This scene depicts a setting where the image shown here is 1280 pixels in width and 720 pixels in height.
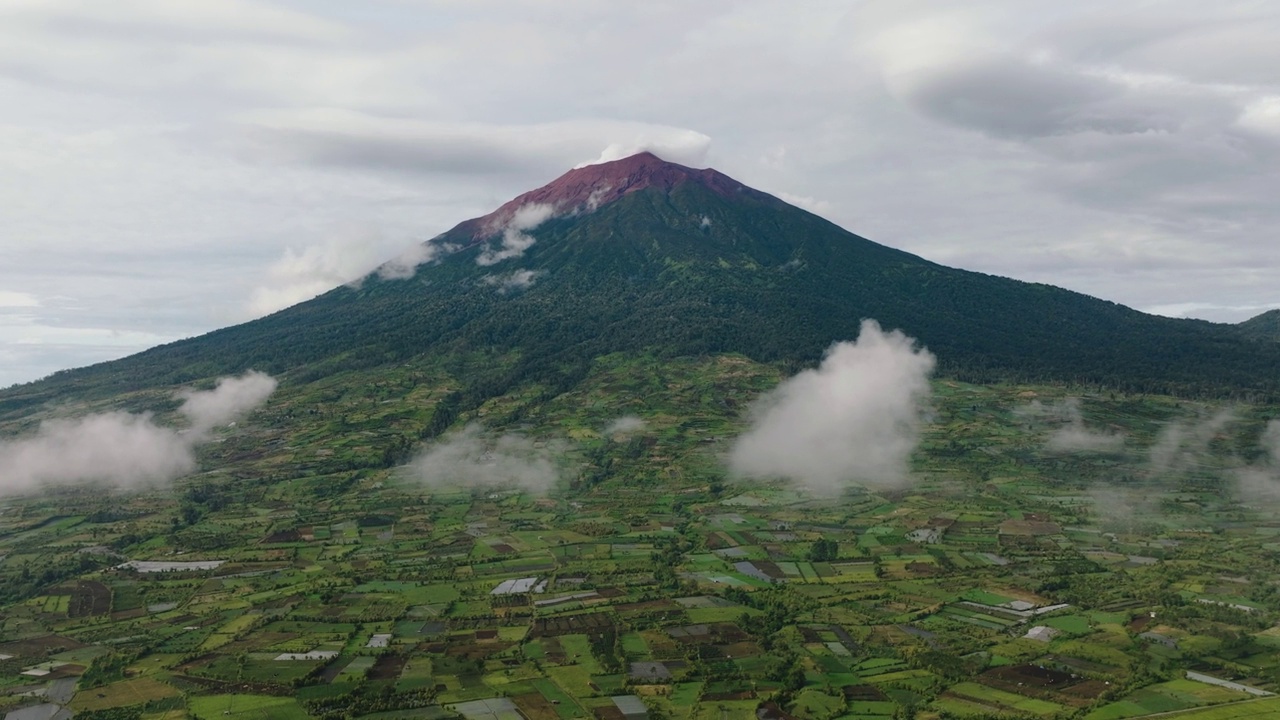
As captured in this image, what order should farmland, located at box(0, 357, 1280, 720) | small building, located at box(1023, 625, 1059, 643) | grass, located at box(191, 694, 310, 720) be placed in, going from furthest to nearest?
small building, located at box(1023, 625, 1059, 643) < farmland, located at box(0, 357, 1280, 720) < grass, located at box(191, 694, 310, 720)

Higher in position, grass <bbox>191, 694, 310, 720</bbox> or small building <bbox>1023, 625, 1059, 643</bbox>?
grass <bbox>191, 694, 310, 720</bbox>

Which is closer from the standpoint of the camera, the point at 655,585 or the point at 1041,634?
the point at 1041,634

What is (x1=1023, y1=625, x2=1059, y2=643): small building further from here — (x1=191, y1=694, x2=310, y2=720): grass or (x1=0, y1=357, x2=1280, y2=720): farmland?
(x1=191, y1=694, x2=310, y2=720): grass

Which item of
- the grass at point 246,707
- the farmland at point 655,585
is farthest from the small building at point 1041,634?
the grass at point 246,707

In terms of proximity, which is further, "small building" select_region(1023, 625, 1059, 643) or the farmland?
"small building" select_region(1023, 625, 1059, 643)

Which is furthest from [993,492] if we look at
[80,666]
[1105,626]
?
[80,666]

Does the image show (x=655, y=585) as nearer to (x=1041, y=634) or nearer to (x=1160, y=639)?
(x=1041, y=634)

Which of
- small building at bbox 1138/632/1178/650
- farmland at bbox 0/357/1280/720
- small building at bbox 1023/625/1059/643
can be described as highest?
farmland at bbox 0/357/1280/720

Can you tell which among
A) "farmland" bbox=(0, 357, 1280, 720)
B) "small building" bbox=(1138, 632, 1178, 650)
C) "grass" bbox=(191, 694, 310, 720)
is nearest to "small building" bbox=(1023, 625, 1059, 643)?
"farmland" bbox=(0, 357, 1280, 720)

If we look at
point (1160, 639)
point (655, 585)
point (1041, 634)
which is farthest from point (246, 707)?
point (1160, 639)

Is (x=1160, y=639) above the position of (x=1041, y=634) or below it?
below
